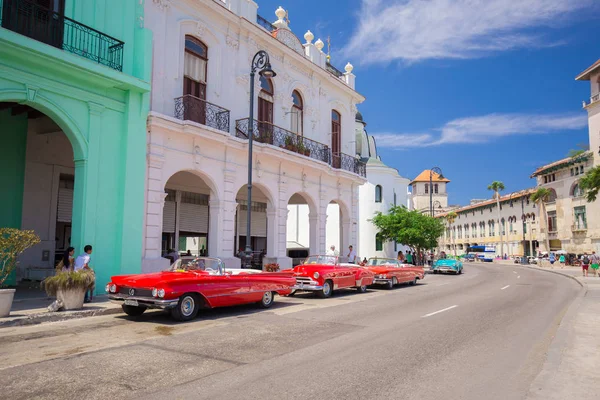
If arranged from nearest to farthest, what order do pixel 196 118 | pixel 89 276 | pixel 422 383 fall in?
pixel 422 383 → pixel 89 276 → pixel 196 118

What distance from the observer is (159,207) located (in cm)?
1502

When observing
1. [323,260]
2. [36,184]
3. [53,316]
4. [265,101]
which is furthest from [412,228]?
[53,316]

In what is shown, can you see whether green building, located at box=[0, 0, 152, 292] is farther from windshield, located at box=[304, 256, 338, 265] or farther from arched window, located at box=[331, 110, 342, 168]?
arched window, located at box=[331, 110, 342, 168]

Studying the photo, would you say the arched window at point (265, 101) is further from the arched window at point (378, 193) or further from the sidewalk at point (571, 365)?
the arched window at point (378, 193)

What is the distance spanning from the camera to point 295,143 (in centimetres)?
2116

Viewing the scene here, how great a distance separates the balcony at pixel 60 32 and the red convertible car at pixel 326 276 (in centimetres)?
852

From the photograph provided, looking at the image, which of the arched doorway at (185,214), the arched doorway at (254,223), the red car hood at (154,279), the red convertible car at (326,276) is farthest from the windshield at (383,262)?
the red car hood at (154,279)

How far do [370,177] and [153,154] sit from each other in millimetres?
26665

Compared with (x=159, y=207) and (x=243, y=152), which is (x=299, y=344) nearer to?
(x=159, y=207)

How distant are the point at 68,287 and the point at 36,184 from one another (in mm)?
7226

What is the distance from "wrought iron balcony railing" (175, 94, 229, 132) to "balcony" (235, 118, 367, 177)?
1.17 metres

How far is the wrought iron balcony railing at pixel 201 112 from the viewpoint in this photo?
52.4 ft

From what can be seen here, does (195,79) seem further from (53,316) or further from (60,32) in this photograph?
(53,316)

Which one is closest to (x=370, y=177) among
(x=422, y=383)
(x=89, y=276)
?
(x=89, y=276)
